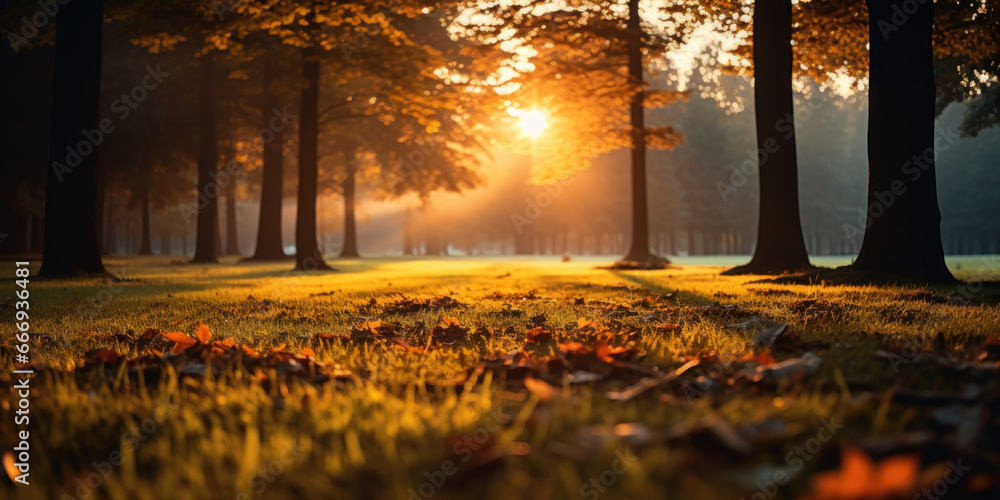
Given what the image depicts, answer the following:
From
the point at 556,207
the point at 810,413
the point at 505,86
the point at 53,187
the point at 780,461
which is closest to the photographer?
the point at 780,461

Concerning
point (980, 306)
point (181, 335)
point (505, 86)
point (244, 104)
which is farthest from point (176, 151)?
point (980, 306)

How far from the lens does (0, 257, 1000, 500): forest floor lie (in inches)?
52.7

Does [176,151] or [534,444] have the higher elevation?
[176,151]

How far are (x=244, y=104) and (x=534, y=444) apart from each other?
27.3m

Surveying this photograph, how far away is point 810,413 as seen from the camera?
1.79 m

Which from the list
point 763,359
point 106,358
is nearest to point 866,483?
point 763,359

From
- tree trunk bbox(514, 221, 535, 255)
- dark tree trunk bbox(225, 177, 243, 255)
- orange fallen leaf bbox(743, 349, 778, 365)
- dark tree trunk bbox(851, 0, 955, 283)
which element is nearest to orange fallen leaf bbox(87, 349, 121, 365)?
orange fallen leaf bbox(743, 349, 778, 365)

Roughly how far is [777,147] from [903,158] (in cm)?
335

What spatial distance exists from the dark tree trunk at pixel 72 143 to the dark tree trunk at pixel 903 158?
1308 centimetres

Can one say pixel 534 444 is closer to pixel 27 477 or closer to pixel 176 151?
pixel 27 477

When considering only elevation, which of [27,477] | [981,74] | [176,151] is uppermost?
[981,74]

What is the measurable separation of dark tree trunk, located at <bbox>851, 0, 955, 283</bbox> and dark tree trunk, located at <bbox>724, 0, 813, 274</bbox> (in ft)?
9.21

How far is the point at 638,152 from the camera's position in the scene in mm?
21109

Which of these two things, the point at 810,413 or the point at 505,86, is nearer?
the point at 810,413
